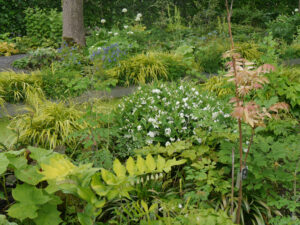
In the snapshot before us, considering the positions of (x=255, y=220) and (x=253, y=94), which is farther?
(x=253, y=94)

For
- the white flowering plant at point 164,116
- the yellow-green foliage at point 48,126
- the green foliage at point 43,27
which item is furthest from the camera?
the green foliage at point 43,27

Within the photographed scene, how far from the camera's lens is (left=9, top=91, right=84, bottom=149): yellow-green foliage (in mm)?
3525

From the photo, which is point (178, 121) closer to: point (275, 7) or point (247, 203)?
point (247, 203)

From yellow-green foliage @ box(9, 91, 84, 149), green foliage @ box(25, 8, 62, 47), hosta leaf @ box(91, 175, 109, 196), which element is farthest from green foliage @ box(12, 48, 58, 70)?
hosta leaf @ box(91, 175, 109, 196)

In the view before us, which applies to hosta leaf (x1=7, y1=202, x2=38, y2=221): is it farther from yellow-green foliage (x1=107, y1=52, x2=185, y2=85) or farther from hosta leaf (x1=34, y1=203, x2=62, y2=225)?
yellow-green foliage (x1=107, y1=52, x2=185, y2=85)

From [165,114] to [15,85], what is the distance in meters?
2.94

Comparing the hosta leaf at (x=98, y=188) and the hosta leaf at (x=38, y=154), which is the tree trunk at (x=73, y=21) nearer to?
the hosta leaf at (x=38, y=154)

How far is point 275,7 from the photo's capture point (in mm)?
13148

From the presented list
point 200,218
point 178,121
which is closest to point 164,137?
point 178,121

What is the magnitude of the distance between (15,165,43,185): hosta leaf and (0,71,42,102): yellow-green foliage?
3.16 m

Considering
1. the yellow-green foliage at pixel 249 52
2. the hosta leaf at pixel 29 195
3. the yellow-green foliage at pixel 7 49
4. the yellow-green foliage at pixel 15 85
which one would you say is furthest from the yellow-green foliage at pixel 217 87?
the yellow-green foliage at pixel 7 49

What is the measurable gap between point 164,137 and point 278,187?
3.89 ft

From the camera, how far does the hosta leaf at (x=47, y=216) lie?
2005mm

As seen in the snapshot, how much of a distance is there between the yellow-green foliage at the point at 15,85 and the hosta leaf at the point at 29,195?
329cm
